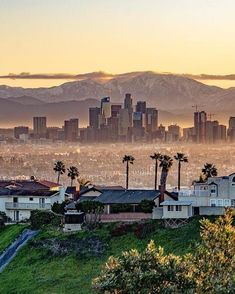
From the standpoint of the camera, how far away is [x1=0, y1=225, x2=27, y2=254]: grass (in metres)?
87.8

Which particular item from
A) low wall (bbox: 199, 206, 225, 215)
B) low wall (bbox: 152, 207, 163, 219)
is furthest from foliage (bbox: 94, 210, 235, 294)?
low wall (bbox: 152, 207, 163, 219)

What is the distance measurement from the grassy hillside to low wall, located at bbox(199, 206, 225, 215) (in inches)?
115

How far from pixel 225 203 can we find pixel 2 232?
24.2 meters

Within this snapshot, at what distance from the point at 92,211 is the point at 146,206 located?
18.8ft

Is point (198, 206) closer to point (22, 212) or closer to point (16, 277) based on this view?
point (16, 277)

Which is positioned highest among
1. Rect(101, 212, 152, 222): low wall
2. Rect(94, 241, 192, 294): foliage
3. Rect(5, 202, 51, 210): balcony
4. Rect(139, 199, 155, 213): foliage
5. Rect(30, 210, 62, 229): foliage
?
Rect(94, 241, 192, 294): foliage

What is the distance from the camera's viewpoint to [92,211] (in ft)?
290

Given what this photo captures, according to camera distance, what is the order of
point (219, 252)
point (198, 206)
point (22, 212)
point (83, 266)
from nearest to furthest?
point (219, 252)
point (83, 266)
point (198, 206)
point (22, 212)

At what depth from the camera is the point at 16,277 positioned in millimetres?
74625

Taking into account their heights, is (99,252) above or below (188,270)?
below

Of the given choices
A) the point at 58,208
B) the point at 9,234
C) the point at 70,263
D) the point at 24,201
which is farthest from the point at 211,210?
the point at 24,201

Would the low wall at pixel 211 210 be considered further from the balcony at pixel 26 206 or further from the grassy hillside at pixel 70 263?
the balcony at pixel 26 206

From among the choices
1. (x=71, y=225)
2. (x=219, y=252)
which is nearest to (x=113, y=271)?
(x=219, y=252)

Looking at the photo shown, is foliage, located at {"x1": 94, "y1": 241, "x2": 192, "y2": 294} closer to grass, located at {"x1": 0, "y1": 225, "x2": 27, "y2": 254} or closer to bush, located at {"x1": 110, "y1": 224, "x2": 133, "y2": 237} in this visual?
bush, located at {"x1": 110, "y1": 224, "x2": 133, "y2": 237}
